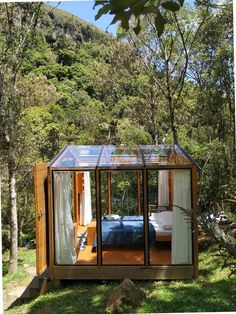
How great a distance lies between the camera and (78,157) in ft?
21.5

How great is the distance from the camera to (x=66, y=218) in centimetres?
592

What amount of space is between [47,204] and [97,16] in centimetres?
497

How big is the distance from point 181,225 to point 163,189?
2408 mm

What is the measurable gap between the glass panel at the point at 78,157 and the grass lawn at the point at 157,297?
176 centimetres

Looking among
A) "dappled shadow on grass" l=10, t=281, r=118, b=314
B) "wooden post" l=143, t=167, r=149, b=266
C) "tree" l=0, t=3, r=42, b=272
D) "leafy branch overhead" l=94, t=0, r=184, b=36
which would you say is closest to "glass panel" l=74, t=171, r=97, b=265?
"dappled shadow on grass" l=10, t=281, r=118, b=314

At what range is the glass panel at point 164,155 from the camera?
5988 mm

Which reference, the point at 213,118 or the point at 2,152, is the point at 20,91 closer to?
the point at 2,152

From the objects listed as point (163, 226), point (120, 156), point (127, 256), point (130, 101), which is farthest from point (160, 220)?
point (130, 101)

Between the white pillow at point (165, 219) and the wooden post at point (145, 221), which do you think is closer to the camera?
the wooden post at point (145, 221)

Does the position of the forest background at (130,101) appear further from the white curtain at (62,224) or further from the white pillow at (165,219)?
the white curtain at (62,224)

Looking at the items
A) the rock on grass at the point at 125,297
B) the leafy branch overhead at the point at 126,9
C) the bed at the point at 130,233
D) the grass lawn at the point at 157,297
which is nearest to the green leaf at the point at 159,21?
the leafy branch overhead at the point at 126,9

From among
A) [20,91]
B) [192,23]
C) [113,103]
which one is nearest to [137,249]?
[20,91]

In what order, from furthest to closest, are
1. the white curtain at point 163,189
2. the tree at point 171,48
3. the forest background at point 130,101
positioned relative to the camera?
the tree at point 171,48 → the forest background at point 130,101 → the white curtain at point 163,189

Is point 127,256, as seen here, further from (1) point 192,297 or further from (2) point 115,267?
(1) point 192,297
